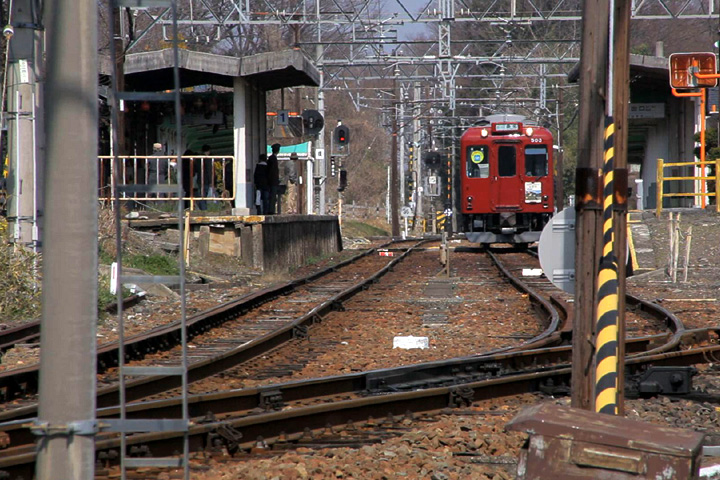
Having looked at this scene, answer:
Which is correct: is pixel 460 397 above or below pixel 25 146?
below

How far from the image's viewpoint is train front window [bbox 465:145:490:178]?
27.1 meters

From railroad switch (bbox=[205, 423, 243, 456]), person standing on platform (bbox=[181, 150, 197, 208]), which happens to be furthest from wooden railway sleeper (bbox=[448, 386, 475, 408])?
person standing on platform (bbox=[181, 150, 197, 208])

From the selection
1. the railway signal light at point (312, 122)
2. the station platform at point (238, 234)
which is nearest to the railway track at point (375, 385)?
the station platform at point (238, 234)

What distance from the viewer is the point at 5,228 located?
1229 cm

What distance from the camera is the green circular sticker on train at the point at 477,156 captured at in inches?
1066

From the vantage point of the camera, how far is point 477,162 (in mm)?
27203

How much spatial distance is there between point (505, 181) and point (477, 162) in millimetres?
945

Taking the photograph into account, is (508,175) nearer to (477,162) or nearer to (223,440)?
(477,162)

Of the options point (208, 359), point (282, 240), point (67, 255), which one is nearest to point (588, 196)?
point (67, 255)

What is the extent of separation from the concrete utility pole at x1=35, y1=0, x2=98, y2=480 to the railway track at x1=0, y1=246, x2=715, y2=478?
1755mm

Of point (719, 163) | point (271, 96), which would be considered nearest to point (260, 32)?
point (271, 96)

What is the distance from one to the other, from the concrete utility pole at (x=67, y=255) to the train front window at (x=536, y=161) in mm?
24749

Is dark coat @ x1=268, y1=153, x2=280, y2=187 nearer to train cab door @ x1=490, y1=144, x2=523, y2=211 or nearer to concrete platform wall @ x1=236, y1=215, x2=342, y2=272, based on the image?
concrete platform wall @ x1=236, y1=215, x2=342, y2=272

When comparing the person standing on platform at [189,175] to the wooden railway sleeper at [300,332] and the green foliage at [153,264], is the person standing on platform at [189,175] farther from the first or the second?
the wooden railway sleeper at [300,332]
